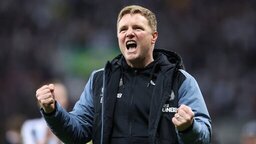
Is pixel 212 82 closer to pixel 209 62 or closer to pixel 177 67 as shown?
pixel 209 62

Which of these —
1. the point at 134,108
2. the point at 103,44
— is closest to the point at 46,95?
the point at 134,108

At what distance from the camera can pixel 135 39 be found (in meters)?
5.75

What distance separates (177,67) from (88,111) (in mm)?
657

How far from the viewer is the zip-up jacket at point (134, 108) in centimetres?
553

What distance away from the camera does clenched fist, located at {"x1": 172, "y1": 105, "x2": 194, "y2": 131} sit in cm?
513

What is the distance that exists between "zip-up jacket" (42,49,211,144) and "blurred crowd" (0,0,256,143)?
9.73 meters

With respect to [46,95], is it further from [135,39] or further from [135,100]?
[135,39]

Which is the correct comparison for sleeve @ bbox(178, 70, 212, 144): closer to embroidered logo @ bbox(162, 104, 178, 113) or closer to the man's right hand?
embroidered logo @ bbox(162, 104, 178, 113)

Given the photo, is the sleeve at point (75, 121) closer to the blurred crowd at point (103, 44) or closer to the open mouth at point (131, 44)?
the open mouth at point (131, 44)

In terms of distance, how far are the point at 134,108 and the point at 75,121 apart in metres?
0.40

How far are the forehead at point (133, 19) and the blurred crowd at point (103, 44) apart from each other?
9817 millimetres

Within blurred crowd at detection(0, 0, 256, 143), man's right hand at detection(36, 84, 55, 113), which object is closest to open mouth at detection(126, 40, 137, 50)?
man's right hand at detection(36, 84, 55, 113)

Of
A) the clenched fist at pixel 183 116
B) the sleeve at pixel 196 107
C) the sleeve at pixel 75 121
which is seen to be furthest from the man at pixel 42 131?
the clenched fist at pixel 183 116

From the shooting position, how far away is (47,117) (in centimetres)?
556
